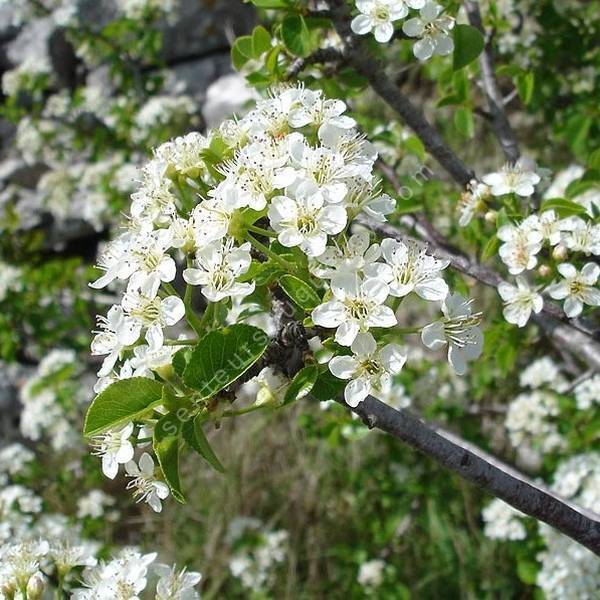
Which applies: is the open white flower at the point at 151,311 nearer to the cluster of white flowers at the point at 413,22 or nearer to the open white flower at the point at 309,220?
the open white flower at the point at 309,220

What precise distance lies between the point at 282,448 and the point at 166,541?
744 mm

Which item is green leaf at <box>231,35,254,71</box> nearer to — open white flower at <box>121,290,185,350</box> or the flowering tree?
the flowering tree

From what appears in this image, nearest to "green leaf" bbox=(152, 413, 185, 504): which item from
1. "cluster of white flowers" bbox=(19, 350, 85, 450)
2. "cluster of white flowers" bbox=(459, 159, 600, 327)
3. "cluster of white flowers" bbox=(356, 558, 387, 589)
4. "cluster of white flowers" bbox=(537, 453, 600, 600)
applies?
"cluster of white flowers" bbox=(459, 159, 600, 327)

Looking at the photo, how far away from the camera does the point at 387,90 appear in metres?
1.73

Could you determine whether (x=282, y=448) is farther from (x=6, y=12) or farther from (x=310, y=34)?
(x=6, y=12)

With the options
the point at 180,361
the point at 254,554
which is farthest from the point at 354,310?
the point at 254,554

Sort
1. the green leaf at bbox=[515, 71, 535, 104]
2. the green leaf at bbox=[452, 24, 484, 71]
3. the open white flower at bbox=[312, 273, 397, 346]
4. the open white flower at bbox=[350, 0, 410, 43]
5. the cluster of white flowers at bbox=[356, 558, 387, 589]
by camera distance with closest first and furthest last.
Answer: the open white flower at bbox=[312, 273, 397, 346]
the open white flower at bbox=[350, 0, 410, 43]
the green leaf at bbox=[452, 24, 484, 71]
the green leaf at bbox=[515, 71, 535, 104]
the cluster of white flowers at bbox=[356, 558, 387, 589]

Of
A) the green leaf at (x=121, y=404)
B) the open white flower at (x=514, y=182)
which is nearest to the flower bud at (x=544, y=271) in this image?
the open white flower at (x=514, y=182)

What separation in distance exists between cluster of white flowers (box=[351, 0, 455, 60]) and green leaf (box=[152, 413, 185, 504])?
0.76 meters

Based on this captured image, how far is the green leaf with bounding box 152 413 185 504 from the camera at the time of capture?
94cm

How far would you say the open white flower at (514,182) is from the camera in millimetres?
1604

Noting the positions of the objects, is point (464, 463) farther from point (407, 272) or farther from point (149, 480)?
point (149, 480)

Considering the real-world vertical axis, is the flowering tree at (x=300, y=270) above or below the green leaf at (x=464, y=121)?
above

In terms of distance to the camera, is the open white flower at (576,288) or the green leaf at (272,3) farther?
the green leaf at (272,3)
